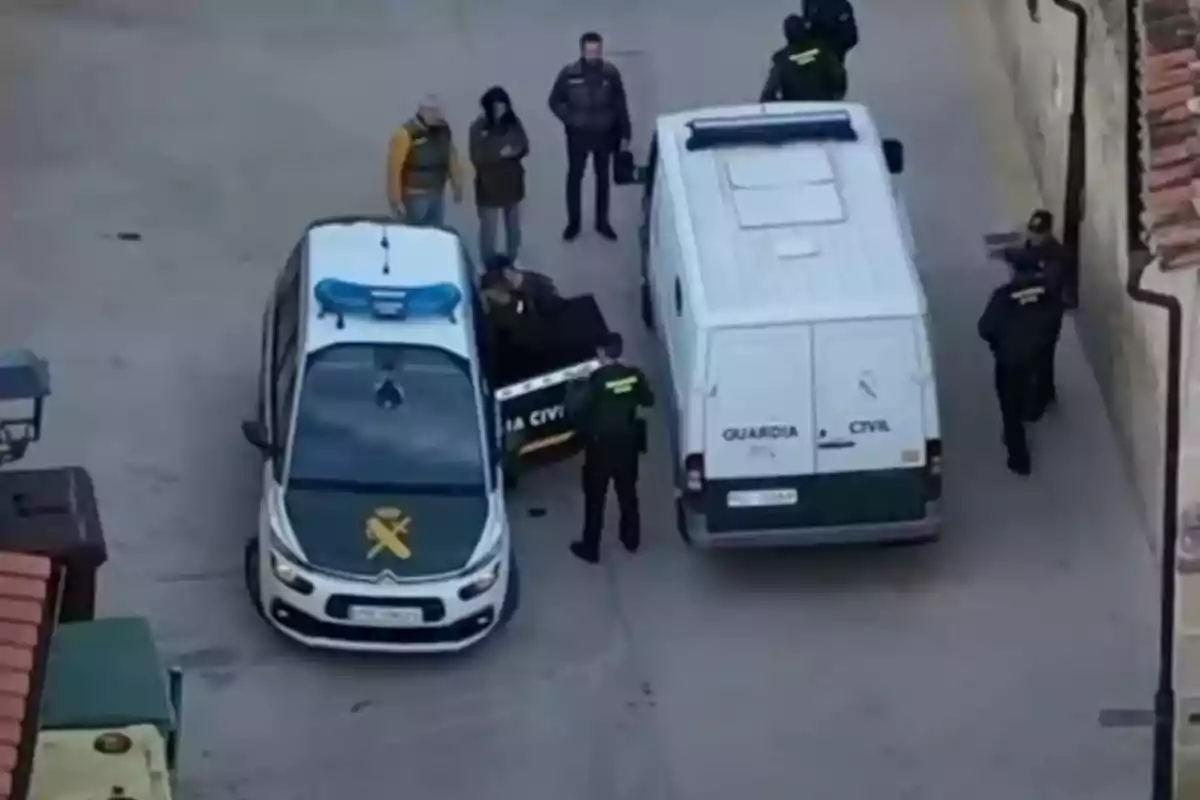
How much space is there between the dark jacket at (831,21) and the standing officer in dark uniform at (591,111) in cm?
173

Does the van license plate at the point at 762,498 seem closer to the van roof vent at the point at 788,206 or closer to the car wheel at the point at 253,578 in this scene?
the van roof vent at the point at 788,206

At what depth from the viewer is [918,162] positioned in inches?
983

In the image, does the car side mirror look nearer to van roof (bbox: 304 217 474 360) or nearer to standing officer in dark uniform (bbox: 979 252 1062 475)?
van roof (bbox: 304 217 474 360)

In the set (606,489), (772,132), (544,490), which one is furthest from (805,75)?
(606,489)

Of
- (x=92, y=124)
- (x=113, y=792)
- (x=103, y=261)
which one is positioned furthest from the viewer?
(x=92, y=124)

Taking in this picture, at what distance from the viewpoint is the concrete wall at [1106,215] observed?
67.8 feet

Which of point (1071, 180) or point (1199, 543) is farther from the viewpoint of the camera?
point (1071, 180)

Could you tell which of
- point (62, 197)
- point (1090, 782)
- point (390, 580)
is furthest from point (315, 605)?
point (62, 197)

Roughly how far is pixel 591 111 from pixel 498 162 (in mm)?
925

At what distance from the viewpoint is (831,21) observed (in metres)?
→ 24.3

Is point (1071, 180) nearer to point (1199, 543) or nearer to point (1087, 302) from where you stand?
point (1087, 302)

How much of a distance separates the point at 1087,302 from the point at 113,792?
30.3 ft

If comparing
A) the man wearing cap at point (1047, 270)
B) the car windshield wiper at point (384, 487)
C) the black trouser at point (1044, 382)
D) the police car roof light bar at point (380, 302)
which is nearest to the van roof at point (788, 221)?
the man wearing cap at point (1047, 270)

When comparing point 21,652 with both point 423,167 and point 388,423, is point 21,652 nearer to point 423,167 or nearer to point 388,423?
point 388,423
